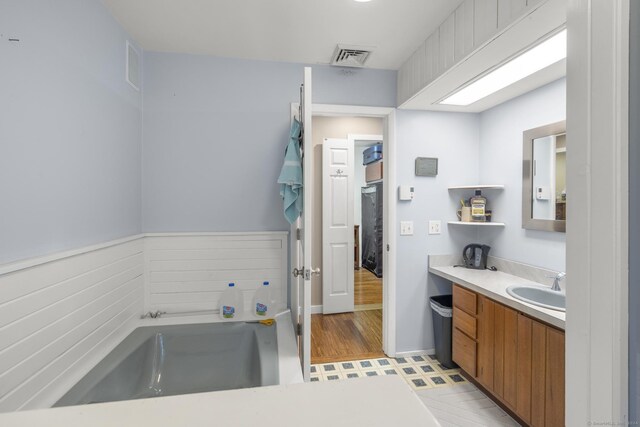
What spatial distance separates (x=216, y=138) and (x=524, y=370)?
248cm

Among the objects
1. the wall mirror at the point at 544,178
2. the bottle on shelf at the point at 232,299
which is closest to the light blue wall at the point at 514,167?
the wall mirror at the point at 544,178

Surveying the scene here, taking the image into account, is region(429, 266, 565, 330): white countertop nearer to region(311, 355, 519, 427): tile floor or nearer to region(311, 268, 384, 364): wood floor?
region(311, 355, 519, 427): tile floor

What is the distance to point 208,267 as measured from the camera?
224cm

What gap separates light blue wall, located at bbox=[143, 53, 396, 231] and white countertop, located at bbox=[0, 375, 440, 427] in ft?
5.63

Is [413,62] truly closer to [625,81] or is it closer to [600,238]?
[625,81]

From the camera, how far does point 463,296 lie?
221 centimetres

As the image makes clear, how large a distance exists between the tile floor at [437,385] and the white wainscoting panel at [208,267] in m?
0.73

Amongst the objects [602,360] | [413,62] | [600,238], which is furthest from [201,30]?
[602,360]

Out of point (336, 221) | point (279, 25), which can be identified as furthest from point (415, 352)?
point (279, 25)

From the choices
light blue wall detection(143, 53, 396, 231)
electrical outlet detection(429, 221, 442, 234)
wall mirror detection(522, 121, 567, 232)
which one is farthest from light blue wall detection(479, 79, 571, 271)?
light blue wall detection(143, 53, 396, 231)

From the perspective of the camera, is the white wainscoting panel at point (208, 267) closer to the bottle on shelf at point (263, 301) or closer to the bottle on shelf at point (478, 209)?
the bottle on shelf at point (263, 301)

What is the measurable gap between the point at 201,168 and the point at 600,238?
2210 millimetres

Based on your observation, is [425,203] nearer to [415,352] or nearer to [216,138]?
[415,352]

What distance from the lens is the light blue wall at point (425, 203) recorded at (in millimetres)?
2561
